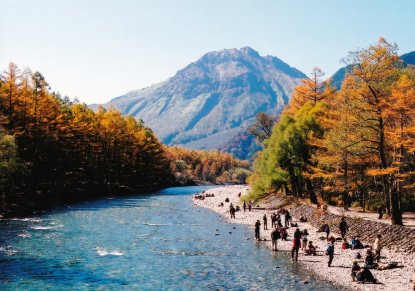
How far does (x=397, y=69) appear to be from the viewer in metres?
33.1

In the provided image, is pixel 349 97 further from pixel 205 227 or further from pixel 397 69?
pixel 205 227

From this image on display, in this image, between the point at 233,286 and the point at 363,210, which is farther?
the point at 363,210

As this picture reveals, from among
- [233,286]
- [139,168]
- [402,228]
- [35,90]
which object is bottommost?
[233,286]

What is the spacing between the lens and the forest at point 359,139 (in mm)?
32250

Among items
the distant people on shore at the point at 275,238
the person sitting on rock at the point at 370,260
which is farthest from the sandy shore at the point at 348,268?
the distant people on shore at the point at 275,238

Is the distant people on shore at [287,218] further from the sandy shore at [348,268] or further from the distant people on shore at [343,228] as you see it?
the distant people on shore at [343,228]

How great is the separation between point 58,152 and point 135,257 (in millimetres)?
45556

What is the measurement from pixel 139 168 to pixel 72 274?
82654 mm

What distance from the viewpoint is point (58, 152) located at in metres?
70.3

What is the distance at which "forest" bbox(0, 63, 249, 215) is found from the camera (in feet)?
180

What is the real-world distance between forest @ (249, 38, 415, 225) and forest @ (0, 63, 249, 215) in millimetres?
33914

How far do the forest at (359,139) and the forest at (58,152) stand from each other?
111 feet

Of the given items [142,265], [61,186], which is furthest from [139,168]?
[142,265]

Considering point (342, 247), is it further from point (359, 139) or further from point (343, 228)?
point (359, 139)
